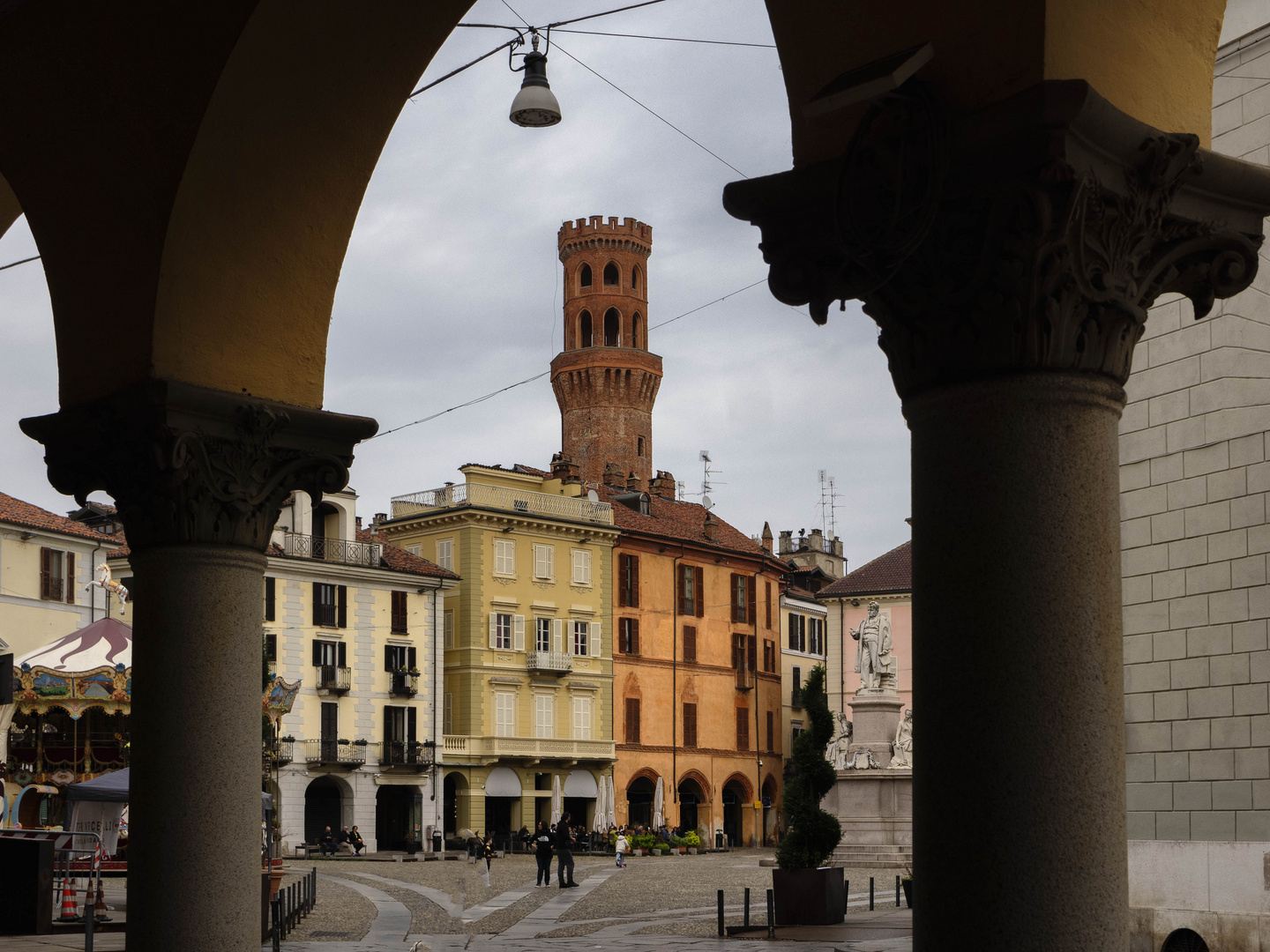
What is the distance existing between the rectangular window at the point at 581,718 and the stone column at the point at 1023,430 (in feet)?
181

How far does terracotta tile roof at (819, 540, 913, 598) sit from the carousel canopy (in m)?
39.0

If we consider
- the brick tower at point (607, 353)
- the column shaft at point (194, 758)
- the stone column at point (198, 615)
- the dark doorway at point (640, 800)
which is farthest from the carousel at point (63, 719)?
the brick tower at point (607, 353)

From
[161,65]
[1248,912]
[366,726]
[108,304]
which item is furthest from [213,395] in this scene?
[366,726]

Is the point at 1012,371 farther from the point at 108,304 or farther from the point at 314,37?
the point at 108,304

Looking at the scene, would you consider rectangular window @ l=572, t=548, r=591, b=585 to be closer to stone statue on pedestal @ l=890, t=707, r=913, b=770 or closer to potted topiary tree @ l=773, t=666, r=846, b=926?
stone statue on pedestal @ l=890, t=707, r=913, b=770

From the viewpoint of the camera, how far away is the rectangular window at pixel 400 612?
54.2m

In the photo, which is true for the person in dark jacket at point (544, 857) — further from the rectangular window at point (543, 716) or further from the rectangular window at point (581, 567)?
the rectangular window at point (581, 567)

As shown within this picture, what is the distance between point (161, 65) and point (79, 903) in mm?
17260

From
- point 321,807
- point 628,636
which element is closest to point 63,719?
point 321,807

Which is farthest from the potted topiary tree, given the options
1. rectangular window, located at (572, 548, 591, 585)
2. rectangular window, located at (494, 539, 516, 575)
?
rectangular window, located at (572, 548, 591, 585)

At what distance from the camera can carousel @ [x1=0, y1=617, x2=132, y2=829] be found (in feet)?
84.7

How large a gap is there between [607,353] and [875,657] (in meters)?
49.3

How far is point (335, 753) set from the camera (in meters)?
50.9

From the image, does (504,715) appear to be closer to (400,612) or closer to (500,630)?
(500,630)
